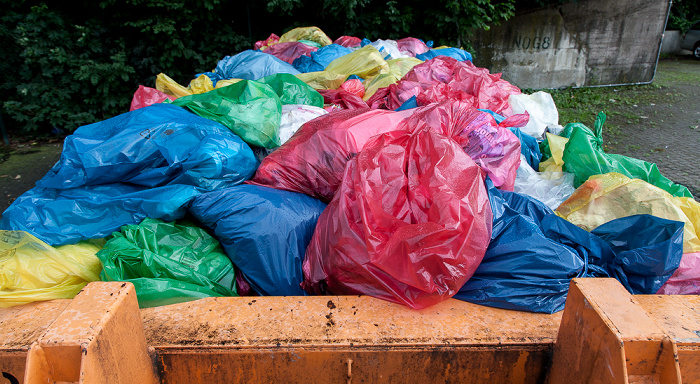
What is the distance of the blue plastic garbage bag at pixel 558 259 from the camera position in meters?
1.45

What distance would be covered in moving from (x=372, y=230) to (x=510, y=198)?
0.87 meters

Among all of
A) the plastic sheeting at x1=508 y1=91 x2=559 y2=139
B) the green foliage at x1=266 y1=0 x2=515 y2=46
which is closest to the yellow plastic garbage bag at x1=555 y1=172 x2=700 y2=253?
the plastic sheeting at x1=508 y1=91 x2=559 y2=139

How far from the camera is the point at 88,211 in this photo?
5.99ft

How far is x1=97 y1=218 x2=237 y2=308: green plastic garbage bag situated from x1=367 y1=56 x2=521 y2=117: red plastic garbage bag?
1776mm

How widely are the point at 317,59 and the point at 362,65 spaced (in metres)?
0.67

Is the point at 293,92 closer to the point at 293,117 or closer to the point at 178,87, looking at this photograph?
the point at 293,117

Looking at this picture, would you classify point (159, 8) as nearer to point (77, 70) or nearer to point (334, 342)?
point (77, 70)

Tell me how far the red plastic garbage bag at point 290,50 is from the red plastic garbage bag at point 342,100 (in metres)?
1.63

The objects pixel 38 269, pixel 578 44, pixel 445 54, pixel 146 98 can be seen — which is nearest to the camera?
pixel 38 269

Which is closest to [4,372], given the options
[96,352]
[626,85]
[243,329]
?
[96,352]

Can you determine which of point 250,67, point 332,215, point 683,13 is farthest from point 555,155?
point 683,13

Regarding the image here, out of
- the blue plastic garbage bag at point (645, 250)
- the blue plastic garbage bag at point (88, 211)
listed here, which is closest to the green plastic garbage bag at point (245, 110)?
the blue plastic garbage bag at point (88, 211)

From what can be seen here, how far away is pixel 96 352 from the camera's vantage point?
1001 mm

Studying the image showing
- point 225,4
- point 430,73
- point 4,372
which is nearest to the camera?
point 4,372
